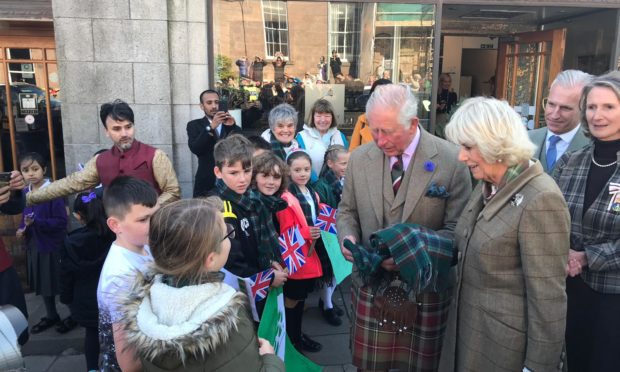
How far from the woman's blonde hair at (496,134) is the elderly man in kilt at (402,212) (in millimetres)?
407

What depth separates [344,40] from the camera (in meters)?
6.12

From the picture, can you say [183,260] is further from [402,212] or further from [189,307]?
[402,212]

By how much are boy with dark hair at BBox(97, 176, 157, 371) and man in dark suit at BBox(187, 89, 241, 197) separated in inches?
76.7

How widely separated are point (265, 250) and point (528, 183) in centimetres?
166

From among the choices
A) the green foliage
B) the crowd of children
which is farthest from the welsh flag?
the green foliage

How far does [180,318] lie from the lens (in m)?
1.42

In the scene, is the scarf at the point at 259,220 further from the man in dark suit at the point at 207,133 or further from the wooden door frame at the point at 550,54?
the wooden door frame at the point at 550,54

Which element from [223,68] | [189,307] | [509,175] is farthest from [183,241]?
[223,68]

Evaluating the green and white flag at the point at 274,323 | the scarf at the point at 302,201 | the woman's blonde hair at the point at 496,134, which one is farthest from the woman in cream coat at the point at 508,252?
the scarf at the point at 302,201

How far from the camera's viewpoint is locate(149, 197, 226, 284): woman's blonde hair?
1.52 meters

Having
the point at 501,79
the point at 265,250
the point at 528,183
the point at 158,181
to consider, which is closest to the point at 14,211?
the point at 158,181

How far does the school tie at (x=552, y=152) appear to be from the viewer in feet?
9.73

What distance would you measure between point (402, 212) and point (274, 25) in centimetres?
431

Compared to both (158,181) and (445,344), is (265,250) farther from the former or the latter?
(445,344)
